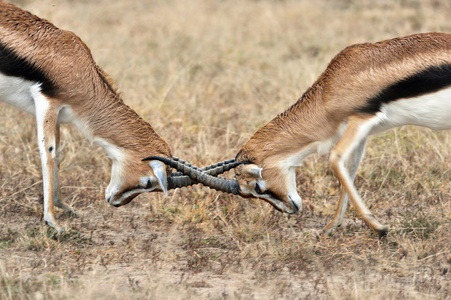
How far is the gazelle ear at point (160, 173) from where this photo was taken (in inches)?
→ 219

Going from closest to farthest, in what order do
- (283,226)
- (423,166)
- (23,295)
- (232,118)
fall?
(23,295) < (283,226) < (423,166) < (232,118)

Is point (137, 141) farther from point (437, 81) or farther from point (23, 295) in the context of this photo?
point (437, 81)

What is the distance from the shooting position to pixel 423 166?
→ 7.46m

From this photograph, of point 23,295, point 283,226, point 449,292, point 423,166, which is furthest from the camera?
point 423,166

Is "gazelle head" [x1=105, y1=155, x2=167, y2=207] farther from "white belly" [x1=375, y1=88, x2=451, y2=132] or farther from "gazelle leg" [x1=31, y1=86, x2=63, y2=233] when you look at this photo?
"white belly" [x1=375, y1=88, x2=451, y2=132]

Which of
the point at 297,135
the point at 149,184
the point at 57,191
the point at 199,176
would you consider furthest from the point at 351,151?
the point at 57,191

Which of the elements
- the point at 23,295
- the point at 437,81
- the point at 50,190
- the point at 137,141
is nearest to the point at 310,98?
the point at 437,81

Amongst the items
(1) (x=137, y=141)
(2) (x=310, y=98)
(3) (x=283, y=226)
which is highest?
(2) (x=310, y=98)

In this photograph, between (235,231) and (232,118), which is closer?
(235,231)

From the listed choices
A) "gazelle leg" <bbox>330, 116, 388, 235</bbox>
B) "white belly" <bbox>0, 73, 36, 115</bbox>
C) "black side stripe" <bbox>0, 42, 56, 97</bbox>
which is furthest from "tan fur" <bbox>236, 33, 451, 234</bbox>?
"white belly" <bbox>0, 73, 36, 115</bbox>

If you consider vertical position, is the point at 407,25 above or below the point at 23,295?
above

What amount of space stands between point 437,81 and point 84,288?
129 inches

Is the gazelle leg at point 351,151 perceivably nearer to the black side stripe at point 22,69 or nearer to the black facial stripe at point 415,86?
the black facial stripe at point 415,86

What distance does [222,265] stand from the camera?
5.41m
